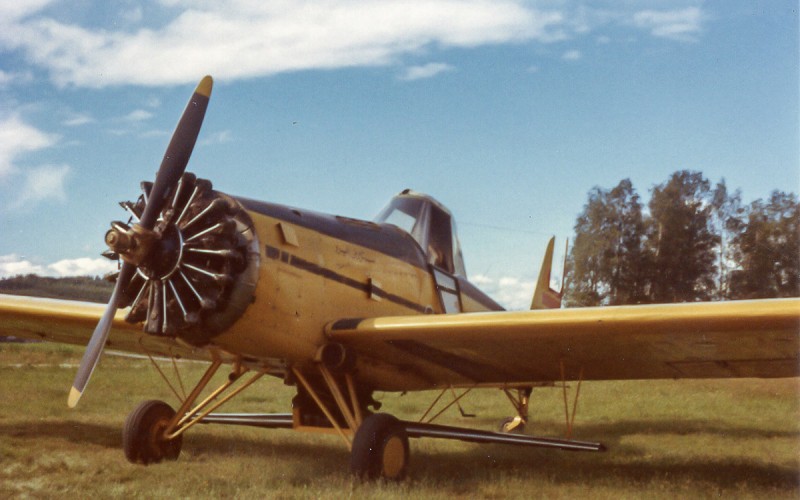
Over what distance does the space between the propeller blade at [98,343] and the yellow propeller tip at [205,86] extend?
5.11 feet

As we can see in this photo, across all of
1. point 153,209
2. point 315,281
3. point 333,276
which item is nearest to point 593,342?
point 333,276

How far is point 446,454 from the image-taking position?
8.61 metres

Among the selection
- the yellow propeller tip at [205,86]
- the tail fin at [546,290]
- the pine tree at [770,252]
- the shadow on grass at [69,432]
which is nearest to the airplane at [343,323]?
the yellow propeller tip at [205,86]

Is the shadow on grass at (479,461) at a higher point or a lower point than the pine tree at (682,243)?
lower

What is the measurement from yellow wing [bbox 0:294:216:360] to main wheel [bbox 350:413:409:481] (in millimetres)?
2063

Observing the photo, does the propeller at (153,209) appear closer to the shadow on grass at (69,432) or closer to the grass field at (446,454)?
the grass field at (446,454)

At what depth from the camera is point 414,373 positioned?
730 centimetres

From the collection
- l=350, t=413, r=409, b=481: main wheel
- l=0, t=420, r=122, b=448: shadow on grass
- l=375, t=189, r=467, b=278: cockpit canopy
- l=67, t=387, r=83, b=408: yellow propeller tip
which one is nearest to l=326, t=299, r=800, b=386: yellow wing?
l=350, t=413, r=409, b=481: main wheel

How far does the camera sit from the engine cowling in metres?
5.43

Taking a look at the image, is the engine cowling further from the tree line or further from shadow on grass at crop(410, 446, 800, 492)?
the tree line

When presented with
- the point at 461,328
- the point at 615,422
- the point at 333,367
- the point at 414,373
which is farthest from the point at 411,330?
the point at 615,422

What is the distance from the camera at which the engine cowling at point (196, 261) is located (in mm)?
5434

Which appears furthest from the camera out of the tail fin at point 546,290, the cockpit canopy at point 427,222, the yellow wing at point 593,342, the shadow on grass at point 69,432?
the tail fin at point 546,290

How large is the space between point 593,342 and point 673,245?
32.6 m
